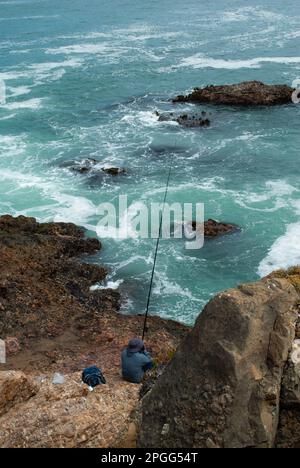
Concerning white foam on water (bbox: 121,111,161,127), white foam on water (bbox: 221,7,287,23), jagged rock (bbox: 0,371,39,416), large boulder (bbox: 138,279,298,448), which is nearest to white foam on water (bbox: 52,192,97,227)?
white foam on water (bbox: 121,111,161,127)

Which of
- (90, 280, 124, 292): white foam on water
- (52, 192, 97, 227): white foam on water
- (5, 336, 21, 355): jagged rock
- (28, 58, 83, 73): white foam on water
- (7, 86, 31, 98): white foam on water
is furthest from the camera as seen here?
(28, 58, 83, 73): white foam on water

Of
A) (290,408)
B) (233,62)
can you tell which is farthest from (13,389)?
(233,62)

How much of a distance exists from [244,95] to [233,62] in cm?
1184

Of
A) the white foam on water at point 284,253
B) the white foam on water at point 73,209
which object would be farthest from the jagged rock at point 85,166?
the white foam on water at point 284,253

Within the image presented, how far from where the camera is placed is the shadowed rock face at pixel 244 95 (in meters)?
38.2

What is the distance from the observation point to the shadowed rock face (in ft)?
125

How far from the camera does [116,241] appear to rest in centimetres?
2209

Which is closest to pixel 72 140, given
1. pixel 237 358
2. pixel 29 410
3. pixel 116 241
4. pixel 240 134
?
pixel 240 134

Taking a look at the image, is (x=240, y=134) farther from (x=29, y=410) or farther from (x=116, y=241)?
(x=29, y=410)

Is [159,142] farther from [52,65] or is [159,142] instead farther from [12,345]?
[52,65]

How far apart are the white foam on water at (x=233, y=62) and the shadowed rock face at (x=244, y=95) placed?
843 cm

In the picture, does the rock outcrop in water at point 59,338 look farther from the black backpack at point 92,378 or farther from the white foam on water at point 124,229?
the white foam on water at point 124,229

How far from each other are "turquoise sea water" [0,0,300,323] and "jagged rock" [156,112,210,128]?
81 cm

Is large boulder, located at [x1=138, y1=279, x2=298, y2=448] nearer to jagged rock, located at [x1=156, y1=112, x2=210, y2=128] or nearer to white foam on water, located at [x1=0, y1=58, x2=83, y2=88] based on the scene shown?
jagged rock, located at [x1=156, y1=112, x2=210, y2=128]
